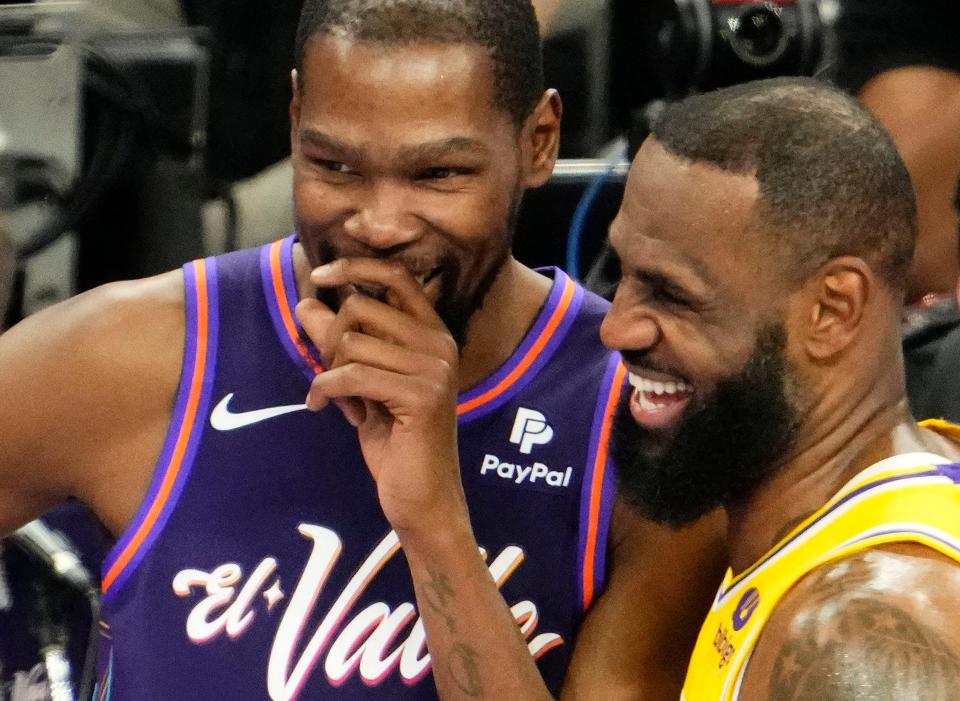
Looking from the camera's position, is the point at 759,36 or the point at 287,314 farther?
the point at 759,36

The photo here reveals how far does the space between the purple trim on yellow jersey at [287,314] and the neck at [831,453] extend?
0.57m

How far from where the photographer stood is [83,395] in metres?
1.78

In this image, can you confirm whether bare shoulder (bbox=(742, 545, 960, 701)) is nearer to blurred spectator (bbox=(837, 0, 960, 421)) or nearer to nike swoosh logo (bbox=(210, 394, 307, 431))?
nike swoosh logo (bbox=(210, 394, 307, 431))

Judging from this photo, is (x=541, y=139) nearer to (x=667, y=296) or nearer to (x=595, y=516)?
(x=667, y=296)

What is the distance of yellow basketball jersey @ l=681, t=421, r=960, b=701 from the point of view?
1430mm

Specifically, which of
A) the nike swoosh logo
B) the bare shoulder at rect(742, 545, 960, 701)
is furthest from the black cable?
the bare shoulder at rect(742, 545, 960, 701)

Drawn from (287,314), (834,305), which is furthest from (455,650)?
(834,305)

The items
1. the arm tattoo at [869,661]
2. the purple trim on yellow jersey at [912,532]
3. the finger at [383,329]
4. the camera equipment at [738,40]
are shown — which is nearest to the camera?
the arm tattoo at [869,661]

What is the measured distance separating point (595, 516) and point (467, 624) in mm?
238

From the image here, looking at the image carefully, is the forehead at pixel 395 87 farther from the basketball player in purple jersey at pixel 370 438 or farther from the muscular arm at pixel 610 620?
the muscular arm at pixel 610 620

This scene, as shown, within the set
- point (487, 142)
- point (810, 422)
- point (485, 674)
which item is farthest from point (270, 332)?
point (810, 422)

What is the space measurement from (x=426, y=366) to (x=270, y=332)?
255 millimetres

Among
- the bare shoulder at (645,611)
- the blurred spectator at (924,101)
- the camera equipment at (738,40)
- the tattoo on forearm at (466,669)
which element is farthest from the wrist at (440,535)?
the camera equipment at (738,40)

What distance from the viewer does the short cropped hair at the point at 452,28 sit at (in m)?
1.75
